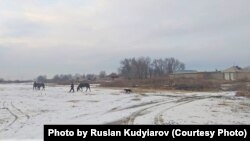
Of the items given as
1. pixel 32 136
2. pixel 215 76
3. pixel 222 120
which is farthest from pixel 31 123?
pixel 215 76

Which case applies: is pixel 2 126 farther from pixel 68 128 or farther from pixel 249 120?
pixel 249 120

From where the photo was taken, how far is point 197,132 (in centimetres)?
993
